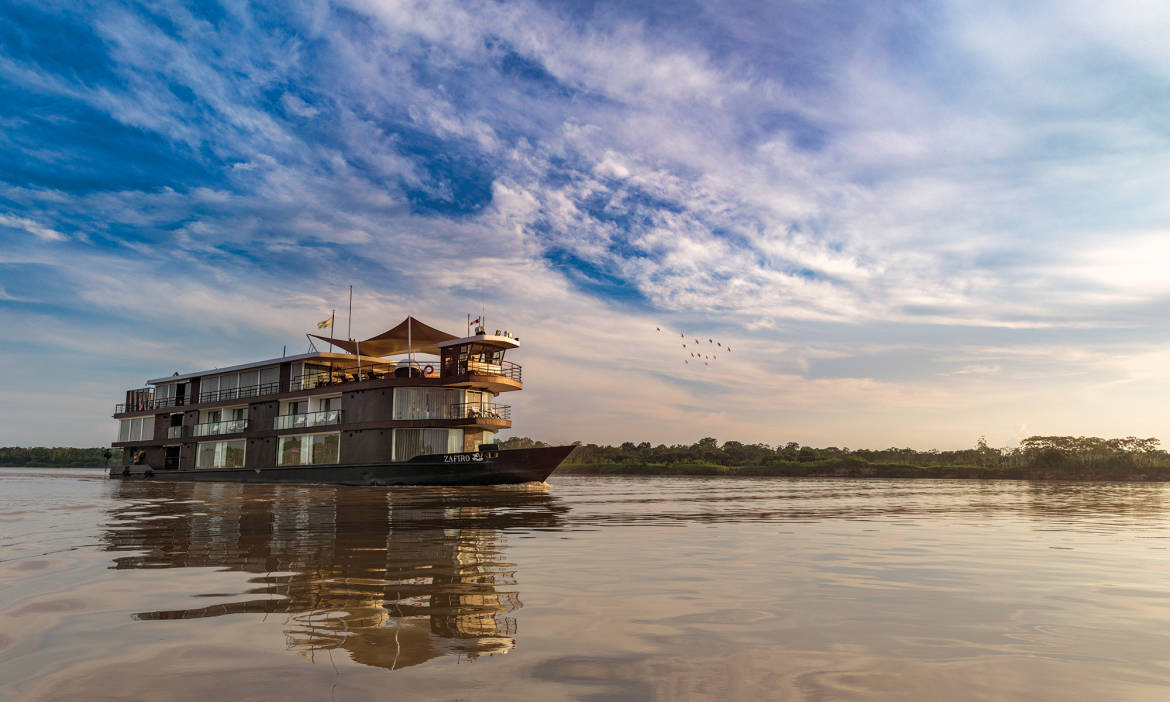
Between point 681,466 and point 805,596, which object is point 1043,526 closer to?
point 805,596

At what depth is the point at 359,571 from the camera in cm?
636

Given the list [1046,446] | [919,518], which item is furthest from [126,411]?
[1046,446]

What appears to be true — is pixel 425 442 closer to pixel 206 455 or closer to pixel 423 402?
pixel 423 402

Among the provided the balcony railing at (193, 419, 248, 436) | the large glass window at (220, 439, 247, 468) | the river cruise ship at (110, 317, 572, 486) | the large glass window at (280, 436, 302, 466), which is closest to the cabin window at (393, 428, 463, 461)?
the river cruise ship at (110, 317, 572, 486)

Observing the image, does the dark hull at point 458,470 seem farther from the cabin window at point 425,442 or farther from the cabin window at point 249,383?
the cabin window at point 249,383

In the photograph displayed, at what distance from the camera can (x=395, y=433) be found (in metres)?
31.9

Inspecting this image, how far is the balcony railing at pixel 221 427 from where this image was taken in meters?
39.1

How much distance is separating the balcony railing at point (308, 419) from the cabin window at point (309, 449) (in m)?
0.61

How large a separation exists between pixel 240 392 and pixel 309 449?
784 cm

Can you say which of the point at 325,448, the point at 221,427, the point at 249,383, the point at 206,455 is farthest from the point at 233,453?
the point at 325,448

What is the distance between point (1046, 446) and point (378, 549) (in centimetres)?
7691

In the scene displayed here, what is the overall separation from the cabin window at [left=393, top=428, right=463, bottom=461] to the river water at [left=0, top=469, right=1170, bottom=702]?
21904 mm

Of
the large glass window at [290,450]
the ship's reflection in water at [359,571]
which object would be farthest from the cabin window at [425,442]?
the ship's reflection in water at [359,571]

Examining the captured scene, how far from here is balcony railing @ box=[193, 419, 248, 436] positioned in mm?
39062
